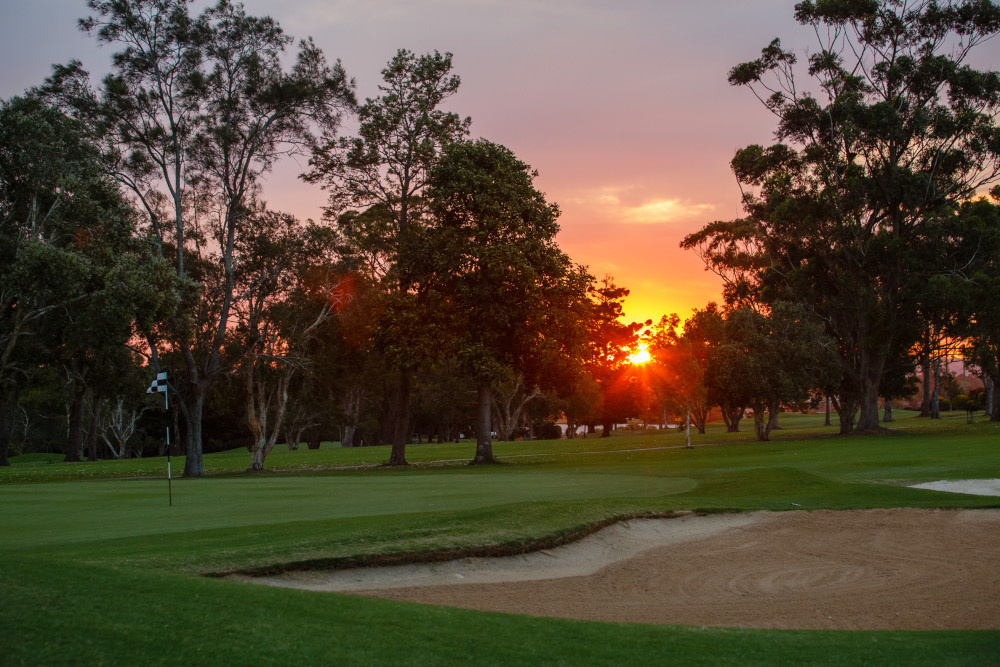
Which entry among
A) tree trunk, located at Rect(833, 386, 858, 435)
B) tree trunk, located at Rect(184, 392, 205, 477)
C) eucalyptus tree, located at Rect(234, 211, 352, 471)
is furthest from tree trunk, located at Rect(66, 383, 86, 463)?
tree trunk, located at Rect(833, 386, 858, 435)

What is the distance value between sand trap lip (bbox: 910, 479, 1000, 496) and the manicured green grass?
745 mm

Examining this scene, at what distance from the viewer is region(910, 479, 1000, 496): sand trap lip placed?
783 inches

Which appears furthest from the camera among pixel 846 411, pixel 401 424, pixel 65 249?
pixel 846 411

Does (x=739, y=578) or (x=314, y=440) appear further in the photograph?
(x=314, y=440)

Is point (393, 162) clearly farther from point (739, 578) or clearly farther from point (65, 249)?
point (739, 578)

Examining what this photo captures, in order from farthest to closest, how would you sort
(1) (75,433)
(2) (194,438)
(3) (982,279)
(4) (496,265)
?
(1) (75,433), (3) (982,279), (2) (194,438), (4) (496,265)

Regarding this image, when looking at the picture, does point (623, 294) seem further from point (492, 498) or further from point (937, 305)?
point (492, 498)

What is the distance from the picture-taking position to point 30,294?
3077 cm

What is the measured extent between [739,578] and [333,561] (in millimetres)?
5823

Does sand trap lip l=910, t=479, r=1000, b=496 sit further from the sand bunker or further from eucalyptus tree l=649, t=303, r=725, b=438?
eucalyptus tree l=649, t=303, r=725, b=438

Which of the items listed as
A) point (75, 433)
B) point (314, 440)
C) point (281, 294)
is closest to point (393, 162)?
point (281, 294)

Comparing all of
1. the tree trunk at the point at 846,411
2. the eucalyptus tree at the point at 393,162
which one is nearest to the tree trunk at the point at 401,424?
the eucalyptus tree at the point at 393,162

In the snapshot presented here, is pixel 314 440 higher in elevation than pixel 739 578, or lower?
lower

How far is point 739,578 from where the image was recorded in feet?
37.2
